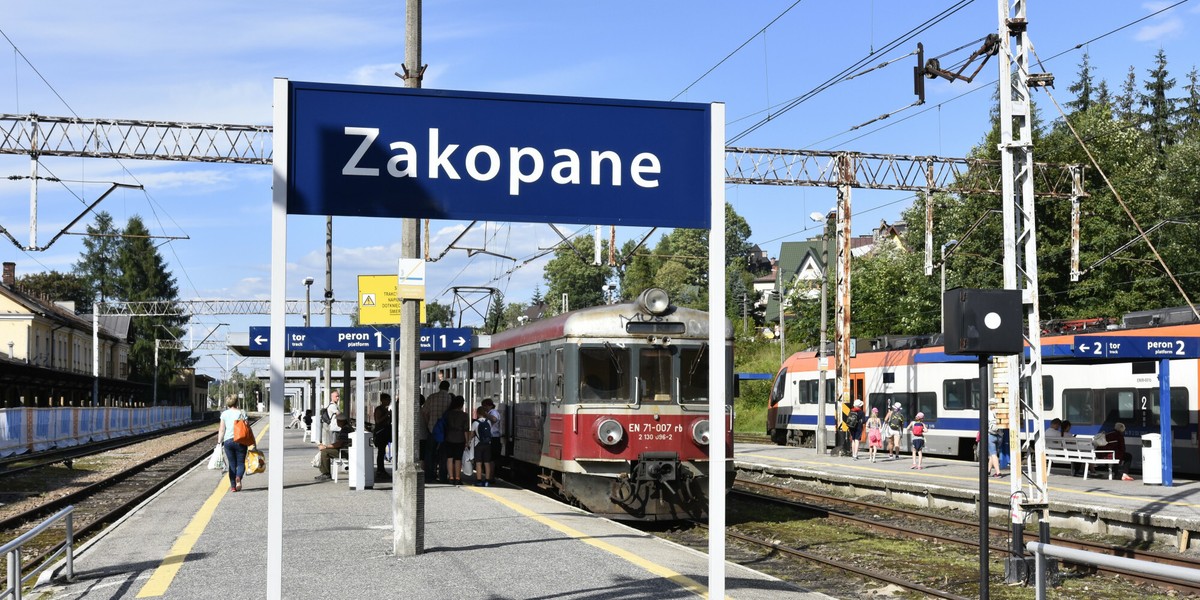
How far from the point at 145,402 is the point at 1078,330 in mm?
80861

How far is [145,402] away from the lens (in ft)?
310

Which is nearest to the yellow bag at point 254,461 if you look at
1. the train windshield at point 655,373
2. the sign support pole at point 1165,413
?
the train windshield at point 655,373

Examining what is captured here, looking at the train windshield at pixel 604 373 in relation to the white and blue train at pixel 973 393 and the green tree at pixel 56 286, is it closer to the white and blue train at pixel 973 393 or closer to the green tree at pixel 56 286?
the white and blue train at pixel 973 393

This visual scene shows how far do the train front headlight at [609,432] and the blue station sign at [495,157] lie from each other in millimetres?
8708

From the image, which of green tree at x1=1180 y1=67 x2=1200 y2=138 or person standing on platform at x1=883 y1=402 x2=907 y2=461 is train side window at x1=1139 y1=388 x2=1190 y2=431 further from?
green tree at x1=1180 y1=67 x2=1200 y2=138

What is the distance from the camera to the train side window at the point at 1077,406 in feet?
86.5

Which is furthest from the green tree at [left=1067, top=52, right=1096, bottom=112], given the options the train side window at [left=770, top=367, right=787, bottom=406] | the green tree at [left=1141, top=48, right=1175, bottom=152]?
the train side window at [left=770, top=367, right=787, bottom=406]

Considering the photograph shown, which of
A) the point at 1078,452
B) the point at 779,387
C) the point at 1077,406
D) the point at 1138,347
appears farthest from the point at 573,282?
the point at 1138,347

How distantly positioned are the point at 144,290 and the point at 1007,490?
81.9m

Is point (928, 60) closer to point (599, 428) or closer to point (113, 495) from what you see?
point (599, 428)

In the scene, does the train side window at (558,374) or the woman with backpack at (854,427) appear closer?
the train side window at (558,374)

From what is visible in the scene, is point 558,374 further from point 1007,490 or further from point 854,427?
point 854,427

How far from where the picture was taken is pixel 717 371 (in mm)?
7383

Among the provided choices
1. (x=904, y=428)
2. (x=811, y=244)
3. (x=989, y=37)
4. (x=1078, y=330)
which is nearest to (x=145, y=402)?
(x=811, y=244)
